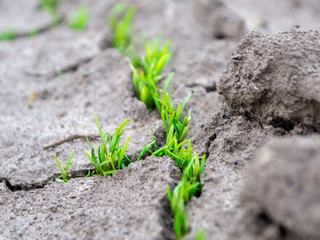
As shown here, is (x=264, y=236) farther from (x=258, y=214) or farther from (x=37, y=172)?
(x=37, y=172)

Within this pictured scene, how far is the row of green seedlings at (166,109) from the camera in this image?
1.32 metres

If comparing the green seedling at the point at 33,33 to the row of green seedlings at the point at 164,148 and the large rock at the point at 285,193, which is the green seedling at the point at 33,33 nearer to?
the row of green seedlings at the point at 164,148

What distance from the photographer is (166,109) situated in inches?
71.6

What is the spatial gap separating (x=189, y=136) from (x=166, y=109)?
195 millimetres

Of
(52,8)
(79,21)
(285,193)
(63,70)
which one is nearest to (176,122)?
(285,193)

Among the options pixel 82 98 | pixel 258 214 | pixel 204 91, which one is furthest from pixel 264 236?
pixel 82 98

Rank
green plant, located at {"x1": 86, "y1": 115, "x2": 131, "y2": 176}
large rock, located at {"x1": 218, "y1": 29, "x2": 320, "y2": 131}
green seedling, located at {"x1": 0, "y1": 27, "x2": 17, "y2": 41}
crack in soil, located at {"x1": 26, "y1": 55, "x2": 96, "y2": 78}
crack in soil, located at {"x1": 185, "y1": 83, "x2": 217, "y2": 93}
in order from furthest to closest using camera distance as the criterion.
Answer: green seedling, located at {"x1": 0, "y1": 27, "x2": 17, "y2": 41} < crack in soil, located at {"x1": 26, "y1": 55, "x2": 96, "y2": 78} < crack in soil, located at {"x1": 185, "y1": 83, "x2": 217, "y2": 93} < green plant, located at {"x1": 86, "y1": 115, "x2": 131, "y2": 176} < large rock, located at {"x1": 218, "y1": 29, "x2": 320, "y2": 131}

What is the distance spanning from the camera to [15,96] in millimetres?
2553

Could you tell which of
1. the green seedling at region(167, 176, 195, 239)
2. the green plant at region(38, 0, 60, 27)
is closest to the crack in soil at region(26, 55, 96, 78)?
the green plant at region(38, 0, 60, 27)

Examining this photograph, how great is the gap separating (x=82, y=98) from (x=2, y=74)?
2.74ft

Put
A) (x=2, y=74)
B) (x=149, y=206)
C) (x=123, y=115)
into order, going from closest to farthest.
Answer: (x=149, y=206) → (x=123, y=115) → (x=2, y=74)

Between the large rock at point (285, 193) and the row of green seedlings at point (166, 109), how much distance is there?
21 cm

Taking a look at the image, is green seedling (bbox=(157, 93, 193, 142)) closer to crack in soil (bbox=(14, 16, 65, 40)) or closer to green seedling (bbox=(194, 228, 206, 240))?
green seedling (bbox=(194, 228, 206, 240))

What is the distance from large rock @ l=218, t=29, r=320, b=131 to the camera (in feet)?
4.58
